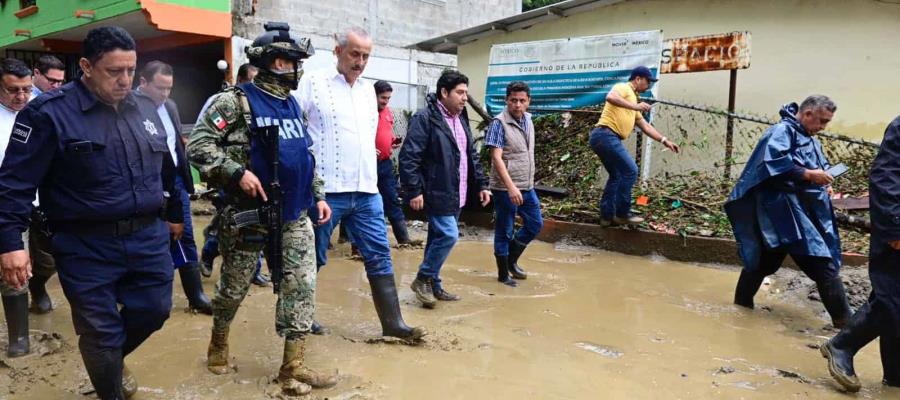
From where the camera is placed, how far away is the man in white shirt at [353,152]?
12.4 feet

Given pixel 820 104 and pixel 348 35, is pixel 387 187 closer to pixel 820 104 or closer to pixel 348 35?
pixel 348 35

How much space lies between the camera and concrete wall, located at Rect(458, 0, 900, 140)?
795cm

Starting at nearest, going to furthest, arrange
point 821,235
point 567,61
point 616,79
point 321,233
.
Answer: point 321,233 → point 821,235 → point 616,79 → point 567,61

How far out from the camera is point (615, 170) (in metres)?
6.82

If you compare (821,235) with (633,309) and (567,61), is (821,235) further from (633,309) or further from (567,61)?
(567,61)

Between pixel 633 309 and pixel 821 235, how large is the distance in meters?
1.44

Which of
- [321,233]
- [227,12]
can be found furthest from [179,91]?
[321,233]

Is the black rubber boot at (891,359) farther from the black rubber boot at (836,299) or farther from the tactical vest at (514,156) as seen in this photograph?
the tactical vest at (514,156)

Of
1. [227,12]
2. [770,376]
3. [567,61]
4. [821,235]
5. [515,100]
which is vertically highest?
[227,12]

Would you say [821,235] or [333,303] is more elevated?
[821,235]

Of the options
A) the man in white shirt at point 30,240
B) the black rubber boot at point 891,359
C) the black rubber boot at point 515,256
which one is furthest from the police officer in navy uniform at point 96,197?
the black rubber boot at point 891,359

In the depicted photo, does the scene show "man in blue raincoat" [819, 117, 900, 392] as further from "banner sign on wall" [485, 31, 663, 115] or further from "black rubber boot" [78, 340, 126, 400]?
"banner sign on wall" [485, 31, 663, 115]

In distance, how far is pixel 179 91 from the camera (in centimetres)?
1457

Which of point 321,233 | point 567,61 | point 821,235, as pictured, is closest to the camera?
point 321,233
